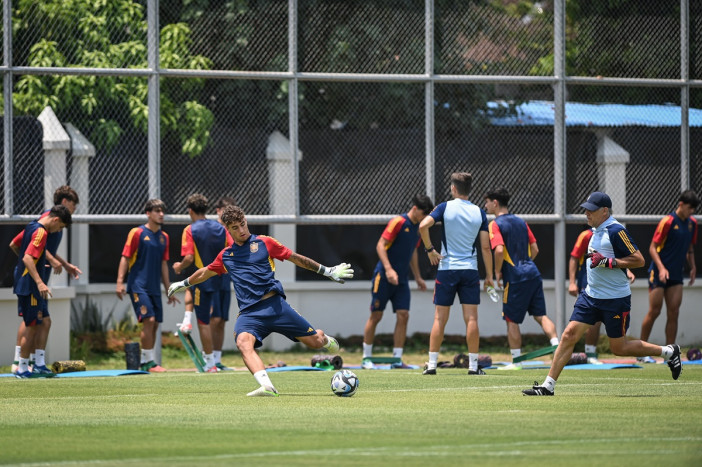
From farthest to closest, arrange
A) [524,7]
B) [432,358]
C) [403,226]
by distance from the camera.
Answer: [524,7] < [403,226] < [432,358]

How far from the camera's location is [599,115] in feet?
62.5

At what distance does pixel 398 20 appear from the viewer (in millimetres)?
18422

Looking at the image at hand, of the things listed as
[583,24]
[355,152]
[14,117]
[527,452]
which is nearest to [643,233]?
[583,24]

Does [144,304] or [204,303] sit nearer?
[144,304]

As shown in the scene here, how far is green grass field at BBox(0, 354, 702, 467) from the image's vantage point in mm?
7008

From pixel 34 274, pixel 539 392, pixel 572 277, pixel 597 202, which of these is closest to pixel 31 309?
pixel 34 274

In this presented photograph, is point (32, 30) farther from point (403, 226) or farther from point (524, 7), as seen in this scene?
point (524, 7)

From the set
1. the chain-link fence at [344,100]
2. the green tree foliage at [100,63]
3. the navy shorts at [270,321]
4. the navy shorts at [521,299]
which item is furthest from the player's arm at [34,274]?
the navy shorts at [521,299]

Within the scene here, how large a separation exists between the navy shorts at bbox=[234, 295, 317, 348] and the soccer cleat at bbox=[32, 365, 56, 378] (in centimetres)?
457

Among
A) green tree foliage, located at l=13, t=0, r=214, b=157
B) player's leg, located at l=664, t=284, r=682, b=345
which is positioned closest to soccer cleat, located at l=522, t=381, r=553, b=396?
player's leg, located at l=664, t=284, r=682, b=345

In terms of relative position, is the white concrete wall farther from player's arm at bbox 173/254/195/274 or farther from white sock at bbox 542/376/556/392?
white sock at bbox 542/376/556/392

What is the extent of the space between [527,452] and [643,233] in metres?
14.9

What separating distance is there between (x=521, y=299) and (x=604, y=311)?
4.61 meters

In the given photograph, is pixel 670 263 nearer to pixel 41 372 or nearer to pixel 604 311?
pixel 604 311
